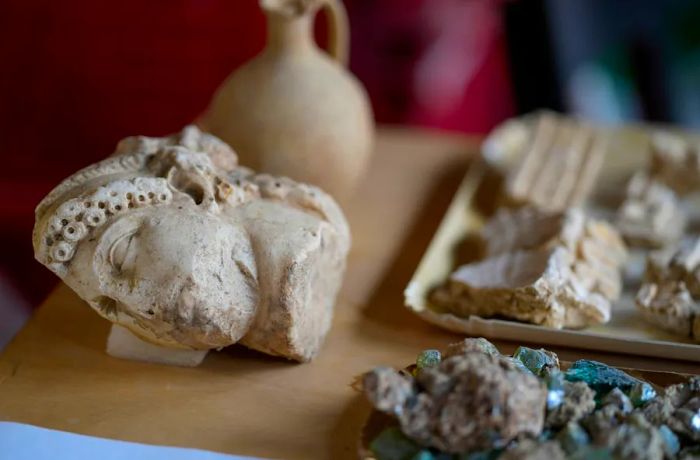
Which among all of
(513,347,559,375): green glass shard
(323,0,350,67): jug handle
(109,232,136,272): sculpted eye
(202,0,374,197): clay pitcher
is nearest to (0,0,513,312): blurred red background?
(323,0,350,67): jug handle

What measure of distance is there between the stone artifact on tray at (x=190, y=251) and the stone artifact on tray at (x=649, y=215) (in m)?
0.69

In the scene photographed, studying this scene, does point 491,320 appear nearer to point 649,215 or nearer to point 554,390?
point 554,390

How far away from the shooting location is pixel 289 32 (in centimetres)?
193

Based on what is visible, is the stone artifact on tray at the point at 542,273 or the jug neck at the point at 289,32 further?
the jug neck at the point at 289,32

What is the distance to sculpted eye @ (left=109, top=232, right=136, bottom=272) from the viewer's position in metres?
1.47

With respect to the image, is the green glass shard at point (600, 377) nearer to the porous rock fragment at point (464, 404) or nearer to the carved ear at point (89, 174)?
the porous rock fragment at point (464, 404)

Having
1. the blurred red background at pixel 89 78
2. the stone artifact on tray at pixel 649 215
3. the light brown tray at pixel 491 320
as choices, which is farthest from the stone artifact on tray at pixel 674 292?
the blurred red background at pixel 89 78

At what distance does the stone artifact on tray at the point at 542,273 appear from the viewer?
5.53 ft

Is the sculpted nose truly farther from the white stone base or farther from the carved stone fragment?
the carved stone fragment

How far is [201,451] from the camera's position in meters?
1.42

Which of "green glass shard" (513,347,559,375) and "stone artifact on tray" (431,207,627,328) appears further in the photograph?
"stone artifact on tray" (431,207,627,328)

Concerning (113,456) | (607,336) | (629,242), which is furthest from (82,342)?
(629,242)

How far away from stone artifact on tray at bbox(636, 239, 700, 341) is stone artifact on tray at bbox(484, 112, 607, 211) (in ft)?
1.07

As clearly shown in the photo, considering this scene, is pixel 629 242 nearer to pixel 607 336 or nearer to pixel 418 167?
pixel 607 336
